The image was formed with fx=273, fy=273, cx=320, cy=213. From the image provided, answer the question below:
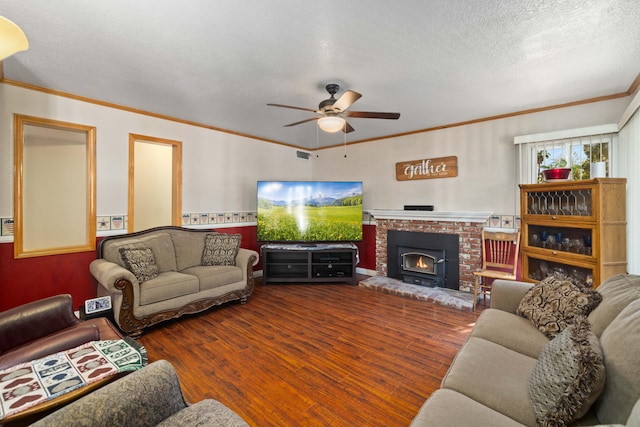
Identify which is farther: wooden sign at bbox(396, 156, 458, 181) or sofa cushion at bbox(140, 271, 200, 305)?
wooden sign at bbox(396, 156, 458, 181)

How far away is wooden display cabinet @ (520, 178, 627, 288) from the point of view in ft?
8.53

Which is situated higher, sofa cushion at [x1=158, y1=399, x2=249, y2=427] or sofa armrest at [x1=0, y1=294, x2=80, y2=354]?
sofa armrest at [x1=0, y1=294, x2=80, y2=354]

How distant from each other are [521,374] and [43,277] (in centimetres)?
435

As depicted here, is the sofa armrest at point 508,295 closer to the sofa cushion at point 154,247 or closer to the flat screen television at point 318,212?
the flat screen television at point 318,212

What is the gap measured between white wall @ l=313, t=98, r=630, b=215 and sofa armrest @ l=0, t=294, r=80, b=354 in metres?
3.91

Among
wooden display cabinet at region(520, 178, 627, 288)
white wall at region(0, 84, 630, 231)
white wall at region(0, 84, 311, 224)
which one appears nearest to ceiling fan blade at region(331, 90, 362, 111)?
white wall at region(0, 84, 630, 231)

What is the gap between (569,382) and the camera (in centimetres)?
109

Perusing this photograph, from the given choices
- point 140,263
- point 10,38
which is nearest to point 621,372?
point 10,38

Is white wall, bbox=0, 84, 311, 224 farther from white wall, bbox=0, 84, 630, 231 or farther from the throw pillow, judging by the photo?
the throw pillow

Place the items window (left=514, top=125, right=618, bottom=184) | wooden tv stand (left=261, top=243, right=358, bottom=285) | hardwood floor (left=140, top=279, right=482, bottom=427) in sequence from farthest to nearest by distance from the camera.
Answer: wooden tv stand (left=261, top=243, right=358, bottom=285), window (left=514, top=125, right=618, bottom=184), hardwood floor (left=140, top=279, right=482, bottom=427)

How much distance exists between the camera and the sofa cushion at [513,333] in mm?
1705

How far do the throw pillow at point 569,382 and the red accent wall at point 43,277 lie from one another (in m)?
4.24

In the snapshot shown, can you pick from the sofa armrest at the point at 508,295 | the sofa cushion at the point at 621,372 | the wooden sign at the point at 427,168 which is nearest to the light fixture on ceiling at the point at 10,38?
the sofa cushion at the point at 621,372

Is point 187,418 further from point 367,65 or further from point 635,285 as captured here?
point 367,65
